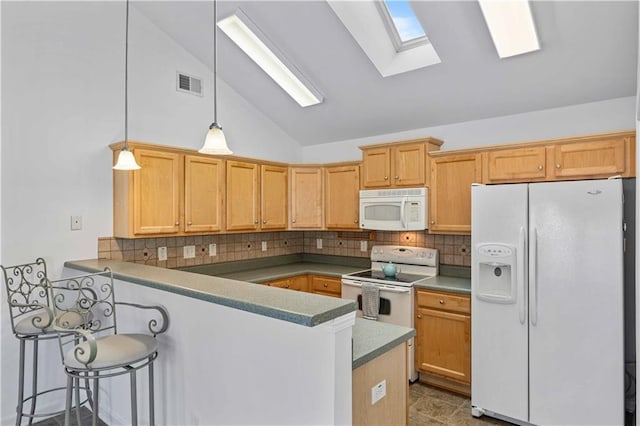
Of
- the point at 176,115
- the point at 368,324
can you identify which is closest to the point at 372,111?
the point at 176,115

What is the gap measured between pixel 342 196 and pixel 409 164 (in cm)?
90

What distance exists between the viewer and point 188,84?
3.82 m

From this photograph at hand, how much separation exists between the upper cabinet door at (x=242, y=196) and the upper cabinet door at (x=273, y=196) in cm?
9

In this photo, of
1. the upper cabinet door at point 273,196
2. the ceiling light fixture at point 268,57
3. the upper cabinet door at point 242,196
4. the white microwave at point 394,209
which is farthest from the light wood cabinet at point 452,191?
the upper cabinet door at point 242,196

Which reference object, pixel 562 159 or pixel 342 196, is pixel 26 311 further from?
pixel 562 159

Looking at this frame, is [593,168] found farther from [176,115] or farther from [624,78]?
[176,115]

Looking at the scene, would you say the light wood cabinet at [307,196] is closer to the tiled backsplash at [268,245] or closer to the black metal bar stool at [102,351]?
the tiled backsplash at [268,245]

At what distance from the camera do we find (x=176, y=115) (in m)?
3.73

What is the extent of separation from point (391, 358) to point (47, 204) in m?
2.75

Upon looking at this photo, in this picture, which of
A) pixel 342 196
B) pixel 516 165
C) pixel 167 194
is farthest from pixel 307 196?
pixel 516 165

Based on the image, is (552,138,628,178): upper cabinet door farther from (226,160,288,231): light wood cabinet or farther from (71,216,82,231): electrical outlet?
(71,216,82,231): electrical outlet

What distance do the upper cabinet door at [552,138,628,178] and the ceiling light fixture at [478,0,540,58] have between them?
81cm

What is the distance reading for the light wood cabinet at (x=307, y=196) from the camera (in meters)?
4.48

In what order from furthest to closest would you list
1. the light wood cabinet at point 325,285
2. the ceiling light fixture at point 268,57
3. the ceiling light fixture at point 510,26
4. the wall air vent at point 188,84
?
1. the light wood cabinet at point 325,285
2. the wall air vent at point 188,84
3. the ceiling light fixture at point 268,57
4. the ceiling light fixture at point 510,26
